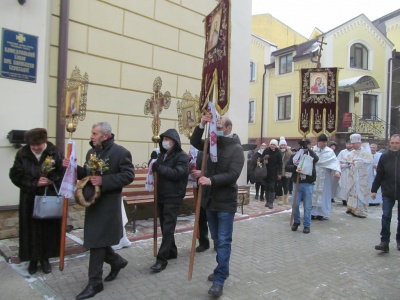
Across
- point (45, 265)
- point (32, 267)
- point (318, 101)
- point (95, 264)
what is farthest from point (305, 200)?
point (32, 267)

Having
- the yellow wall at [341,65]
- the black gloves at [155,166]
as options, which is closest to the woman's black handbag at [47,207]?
the black gloves at [155,166]

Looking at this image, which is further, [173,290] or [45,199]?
[45,199]

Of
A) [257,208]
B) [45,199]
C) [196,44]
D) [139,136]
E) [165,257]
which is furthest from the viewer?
[257,208]

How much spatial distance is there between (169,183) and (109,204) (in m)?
1.04

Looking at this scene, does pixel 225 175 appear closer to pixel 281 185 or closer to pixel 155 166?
pixel 155 166

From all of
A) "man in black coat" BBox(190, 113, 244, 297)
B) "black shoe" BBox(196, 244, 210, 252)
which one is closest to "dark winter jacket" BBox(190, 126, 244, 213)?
"man in black coat" BBox(190, 113, 244, 297)

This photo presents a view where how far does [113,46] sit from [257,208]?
5.09 meters

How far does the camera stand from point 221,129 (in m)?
4.20

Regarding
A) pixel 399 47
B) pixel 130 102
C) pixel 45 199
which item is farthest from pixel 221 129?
pixel 399 47

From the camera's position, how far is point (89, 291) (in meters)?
3.79

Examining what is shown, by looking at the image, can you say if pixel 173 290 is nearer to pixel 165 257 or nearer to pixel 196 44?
pixel 165 257

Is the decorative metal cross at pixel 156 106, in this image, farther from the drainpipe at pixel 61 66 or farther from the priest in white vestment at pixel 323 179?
the priest in white vestment at pixel 323 179

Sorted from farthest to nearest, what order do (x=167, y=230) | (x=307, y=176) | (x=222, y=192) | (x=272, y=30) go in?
1. (x=272, y=30)
2. (x=307, y=176)
3. (x=167, y=230)
4. (x=222, y=192)

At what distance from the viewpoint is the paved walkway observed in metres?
4.04
